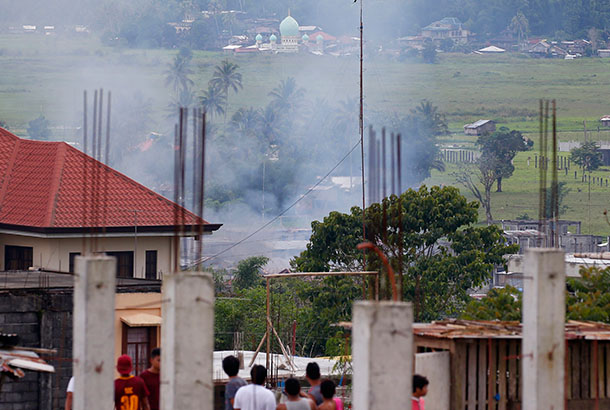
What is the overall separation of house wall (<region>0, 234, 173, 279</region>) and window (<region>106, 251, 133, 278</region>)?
0.43ft

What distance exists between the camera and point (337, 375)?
2697cm

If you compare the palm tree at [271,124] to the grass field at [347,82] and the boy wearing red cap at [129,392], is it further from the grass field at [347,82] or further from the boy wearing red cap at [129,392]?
the boy wearing red cap at [129,392]

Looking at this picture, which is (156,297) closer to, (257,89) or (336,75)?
(257,89)

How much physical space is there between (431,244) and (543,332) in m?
40.7

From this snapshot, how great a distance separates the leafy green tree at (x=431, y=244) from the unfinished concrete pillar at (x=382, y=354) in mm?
38365

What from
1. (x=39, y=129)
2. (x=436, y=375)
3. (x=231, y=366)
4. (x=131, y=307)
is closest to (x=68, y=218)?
(x=131, y=307)

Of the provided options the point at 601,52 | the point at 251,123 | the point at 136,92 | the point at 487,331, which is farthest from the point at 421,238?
the point at 601,52

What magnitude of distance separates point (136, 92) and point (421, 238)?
95.6 metres

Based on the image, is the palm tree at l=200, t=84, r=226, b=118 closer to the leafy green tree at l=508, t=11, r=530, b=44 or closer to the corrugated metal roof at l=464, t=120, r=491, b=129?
the corrugated metal roof at l=464, t=120, r=491, b=129

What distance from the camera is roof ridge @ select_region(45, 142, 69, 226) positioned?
32.9 meters

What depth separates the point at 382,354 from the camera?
8445mm

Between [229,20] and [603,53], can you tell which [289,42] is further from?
[603,53]

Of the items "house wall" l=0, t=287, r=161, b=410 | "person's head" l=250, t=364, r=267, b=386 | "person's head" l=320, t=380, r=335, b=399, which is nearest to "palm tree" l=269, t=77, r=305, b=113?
"house wall" l=0, t=287, r=161, b=410

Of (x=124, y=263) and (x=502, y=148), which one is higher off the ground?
(x=502, y=148)
